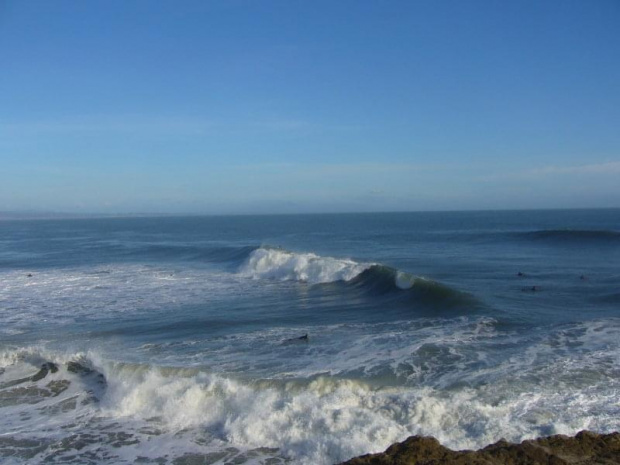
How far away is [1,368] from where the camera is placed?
14.2 metres

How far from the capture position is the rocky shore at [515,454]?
6520mm

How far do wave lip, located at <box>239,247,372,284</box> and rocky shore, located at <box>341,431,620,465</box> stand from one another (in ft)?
68.5

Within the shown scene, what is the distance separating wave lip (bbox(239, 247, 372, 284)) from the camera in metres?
29.0

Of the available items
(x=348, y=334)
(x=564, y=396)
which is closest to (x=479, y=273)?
(x=348, y=334)

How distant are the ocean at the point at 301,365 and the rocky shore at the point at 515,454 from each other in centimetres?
186

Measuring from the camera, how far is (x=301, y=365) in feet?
42.9

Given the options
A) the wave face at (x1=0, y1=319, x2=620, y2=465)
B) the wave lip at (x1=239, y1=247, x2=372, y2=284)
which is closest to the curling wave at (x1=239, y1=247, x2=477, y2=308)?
the wave lip at (x1=239, y1=247, x2=372, y2=284)

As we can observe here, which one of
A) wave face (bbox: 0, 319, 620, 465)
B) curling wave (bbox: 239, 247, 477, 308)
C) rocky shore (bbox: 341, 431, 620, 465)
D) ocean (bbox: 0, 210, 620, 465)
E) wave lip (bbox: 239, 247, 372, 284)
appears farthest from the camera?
wave lip (bbox: 239, 247, 372, 284)

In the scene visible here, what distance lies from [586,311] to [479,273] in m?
9.96

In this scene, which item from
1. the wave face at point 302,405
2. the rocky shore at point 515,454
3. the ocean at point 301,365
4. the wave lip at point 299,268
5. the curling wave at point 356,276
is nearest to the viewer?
the rocky shore at point 515,454

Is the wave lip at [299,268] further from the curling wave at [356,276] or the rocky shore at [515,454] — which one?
the rocky shore at [515,454]

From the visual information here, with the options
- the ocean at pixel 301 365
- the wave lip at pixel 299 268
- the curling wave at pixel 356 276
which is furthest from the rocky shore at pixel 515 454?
the wave lip at pixel 299 268

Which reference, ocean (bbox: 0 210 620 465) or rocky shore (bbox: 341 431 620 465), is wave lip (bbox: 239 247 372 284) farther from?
rocky shore (bbox: 341 431 620 465)

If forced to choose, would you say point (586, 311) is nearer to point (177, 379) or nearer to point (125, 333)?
point (177, 379)
